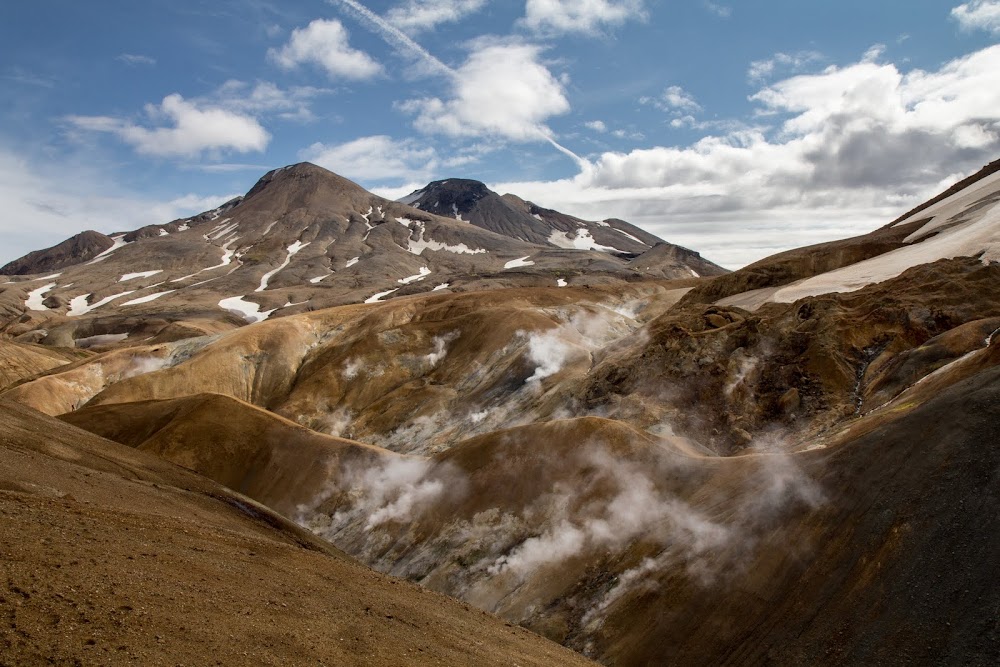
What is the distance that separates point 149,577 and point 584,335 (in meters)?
58.7

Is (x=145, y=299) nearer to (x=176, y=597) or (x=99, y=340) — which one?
(x=99, y=340)

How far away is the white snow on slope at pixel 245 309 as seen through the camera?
168 meters

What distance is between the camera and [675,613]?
78.3 feet

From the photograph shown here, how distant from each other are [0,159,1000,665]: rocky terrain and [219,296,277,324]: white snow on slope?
92.6 metres

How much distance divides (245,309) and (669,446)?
529ft

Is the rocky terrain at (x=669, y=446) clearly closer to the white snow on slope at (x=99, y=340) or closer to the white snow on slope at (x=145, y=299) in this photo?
the white snow on slope at (x=99, y=340)

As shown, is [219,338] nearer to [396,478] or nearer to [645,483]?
[396,478]

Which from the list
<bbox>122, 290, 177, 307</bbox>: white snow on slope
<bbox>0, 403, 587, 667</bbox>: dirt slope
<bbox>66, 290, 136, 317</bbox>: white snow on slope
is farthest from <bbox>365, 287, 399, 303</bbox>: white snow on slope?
<bbox>0, 403, 587, 667</bbox>: dirt slope

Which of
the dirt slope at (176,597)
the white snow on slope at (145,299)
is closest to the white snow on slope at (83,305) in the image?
the white snow on slope at (145,299)

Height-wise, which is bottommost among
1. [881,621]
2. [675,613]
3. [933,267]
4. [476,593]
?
[476,593]

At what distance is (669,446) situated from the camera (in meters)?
33.3

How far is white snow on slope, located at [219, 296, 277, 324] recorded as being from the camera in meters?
168

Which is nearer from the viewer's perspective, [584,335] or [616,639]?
[616,639]

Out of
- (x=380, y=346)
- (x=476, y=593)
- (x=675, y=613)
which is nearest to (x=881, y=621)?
(x=675, y=613)
